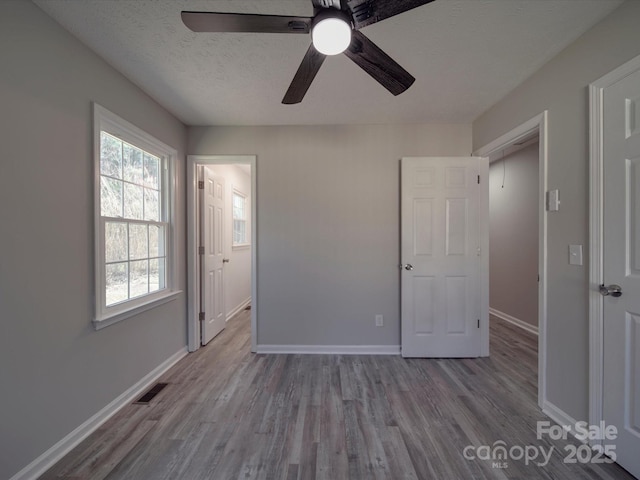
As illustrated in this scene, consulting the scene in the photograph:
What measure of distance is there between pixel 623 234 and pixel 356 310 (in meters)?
1.97

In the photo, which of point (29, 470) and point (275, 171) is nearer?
point (29, 470)

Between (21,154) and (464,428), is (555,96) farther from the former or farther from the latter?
(21,154)

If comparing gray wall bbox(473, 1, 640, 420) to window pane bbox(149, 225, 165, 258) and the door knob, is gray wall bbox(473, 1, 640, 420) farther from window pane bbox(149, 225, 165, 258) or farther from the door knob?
window pane bbox(149, 225, 165, 258)

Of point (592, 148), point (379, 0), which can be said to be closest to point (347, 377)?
point (592, 148)

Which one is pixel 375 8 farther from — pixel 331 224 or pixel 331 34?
pixel 331 224

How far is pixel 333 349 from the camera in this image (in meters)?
2.66

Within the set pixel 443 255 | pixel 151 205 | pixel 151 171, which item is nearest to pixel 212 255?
pixel 151 205

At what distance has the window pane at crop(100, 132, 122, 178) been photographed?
5.80 feet

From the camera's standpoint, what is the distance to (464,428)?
1.61 metres

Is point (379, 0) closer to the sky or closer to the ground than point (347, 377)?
closer to the sky

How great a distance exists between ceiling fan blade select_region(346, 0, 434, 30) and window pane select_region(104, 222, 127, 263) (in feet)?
6.44

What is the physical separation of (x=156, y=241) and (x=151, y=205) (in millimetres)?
331

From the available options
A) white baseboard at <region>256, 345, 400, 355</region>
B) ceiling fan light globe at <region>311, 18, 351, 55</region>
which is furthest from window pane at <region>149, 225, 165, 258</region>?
ceiling fan light globe at <region>311, 18, 351, 55</region>

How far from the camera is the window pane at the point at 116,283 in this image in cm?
179
